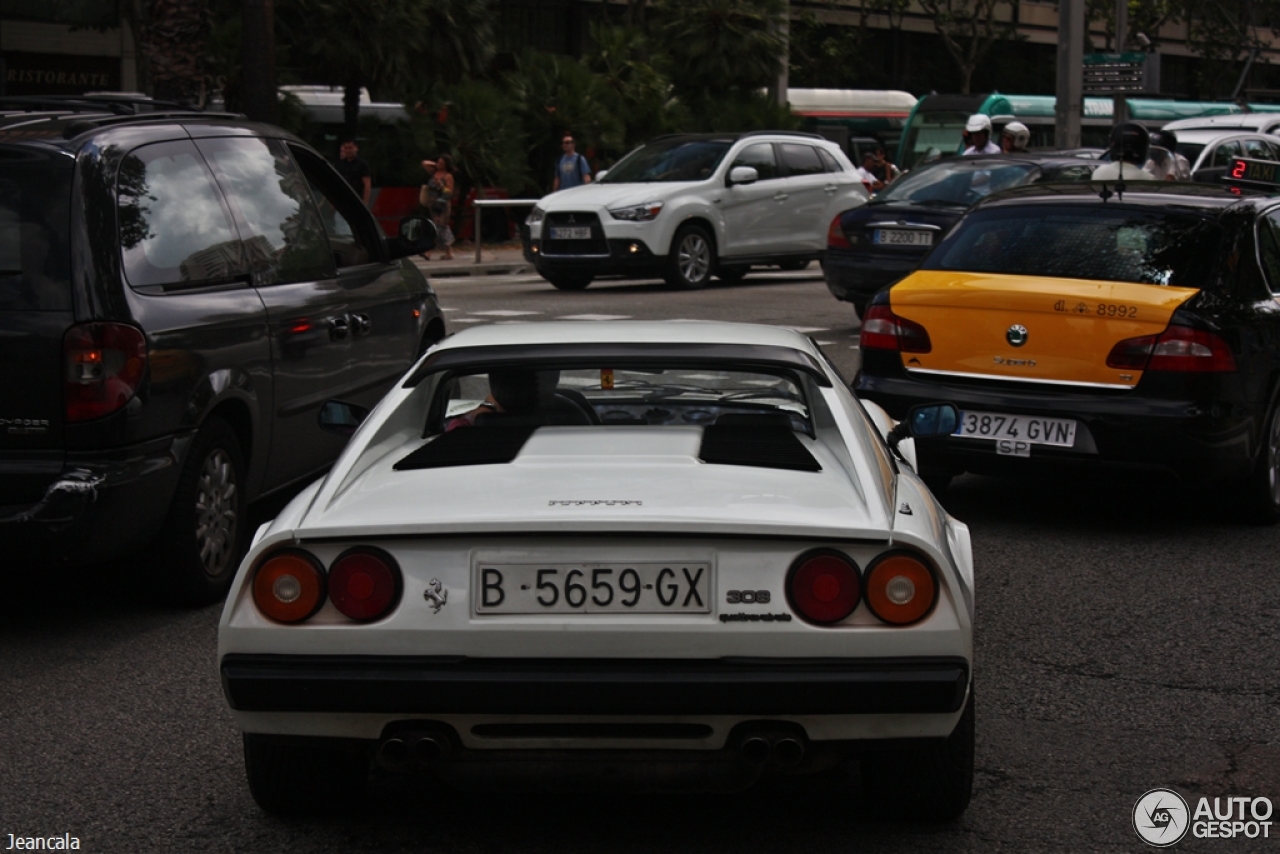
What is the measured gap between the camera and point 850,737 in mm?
3549

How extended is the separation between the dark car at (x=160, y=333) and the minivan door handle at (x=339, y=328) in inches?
0.5

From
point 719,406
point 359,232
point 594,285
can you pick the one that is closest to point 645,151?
point 594,285

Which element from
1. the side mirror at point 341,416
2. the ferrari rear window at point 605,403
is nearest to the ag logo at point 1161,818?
the ferrari rear window at point 605,403

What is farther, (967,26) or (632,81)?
(967,26)

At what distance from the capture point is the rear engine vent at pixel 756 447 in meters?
3.95

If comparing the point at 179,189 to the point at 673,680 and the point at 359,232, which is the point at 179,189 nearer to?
the point at 359,232

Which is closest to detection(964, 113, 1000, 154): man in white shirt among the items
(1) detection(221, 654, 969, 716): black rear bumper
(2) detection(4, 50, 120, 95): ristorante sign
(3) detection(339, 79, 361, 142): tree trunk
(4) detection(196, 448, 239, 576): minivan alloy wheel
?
(4) detection(196, 448, 239, 576): minivan alloy wheel

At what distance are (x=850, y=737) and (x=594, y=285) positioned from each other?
19.8 m

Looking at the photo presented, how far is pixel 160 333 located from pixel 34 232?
49 cm

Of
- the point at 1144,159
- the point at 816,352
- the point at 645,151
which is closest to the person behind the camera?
the point at 816,352

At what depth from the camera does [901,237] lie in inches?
593

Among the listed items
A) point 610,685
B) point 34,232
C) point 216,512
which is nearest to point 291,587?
point 610,685

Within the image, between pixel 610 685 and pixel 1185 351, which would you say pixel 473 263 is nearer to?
pixel 1185 351

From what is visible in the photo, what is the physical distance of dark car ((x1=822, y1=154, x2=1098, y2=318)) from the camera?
48.9 feet
